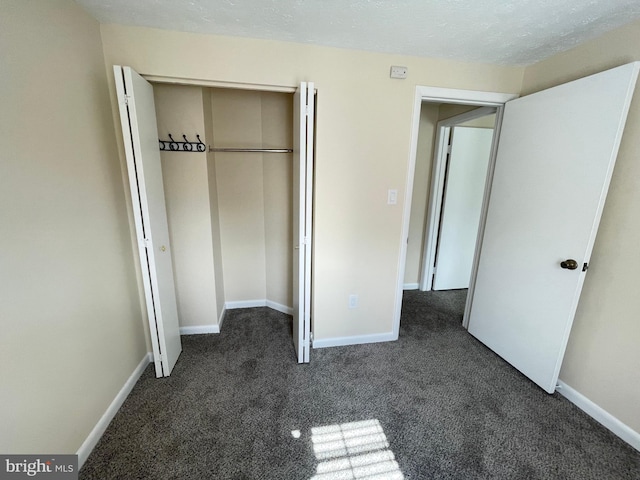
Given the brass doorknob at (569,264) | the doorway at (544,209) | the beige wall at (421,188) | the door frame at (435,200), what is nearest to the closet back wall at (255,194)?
the doorway at (544,209)

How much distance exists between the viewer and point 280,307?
298 cm

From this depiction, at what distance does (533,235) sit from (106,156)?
299cm

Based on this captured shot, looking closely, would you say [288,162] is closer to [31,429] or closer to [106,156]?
[106,156]

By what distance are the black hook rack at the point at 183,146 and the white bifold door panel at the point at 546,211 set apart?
8.27 ft

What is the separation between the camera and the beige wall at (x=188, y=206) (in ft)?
6.73

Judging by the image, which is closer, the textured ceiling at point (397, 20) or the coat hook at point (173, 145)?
the textured ceiling at point (397, 20)

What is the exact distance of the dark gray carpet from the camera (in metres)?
1.37

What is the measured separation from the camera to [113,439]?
148 cm

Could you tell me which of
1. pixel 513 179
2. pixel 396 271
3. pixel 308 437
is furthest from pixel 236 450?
pixel 513 179

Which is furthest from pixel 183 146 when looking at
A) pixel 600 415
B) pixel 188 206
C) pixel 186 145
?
pixel 600 415

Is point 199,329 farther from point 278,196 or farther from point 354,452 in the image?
point 354,452

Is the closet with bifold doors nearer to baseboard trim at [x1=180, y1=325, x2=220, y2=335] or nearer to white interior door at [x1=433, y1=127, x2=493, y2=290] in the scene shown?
baseboard trim at [x1=180, y1=325, x2=220, y2=335]

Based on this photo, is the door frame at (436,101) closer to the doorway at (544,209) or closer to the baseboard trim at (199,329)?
the doorway at (544,209)

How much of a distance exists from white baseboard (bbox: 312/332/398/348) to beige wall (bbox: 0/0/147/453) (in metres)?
1.48
